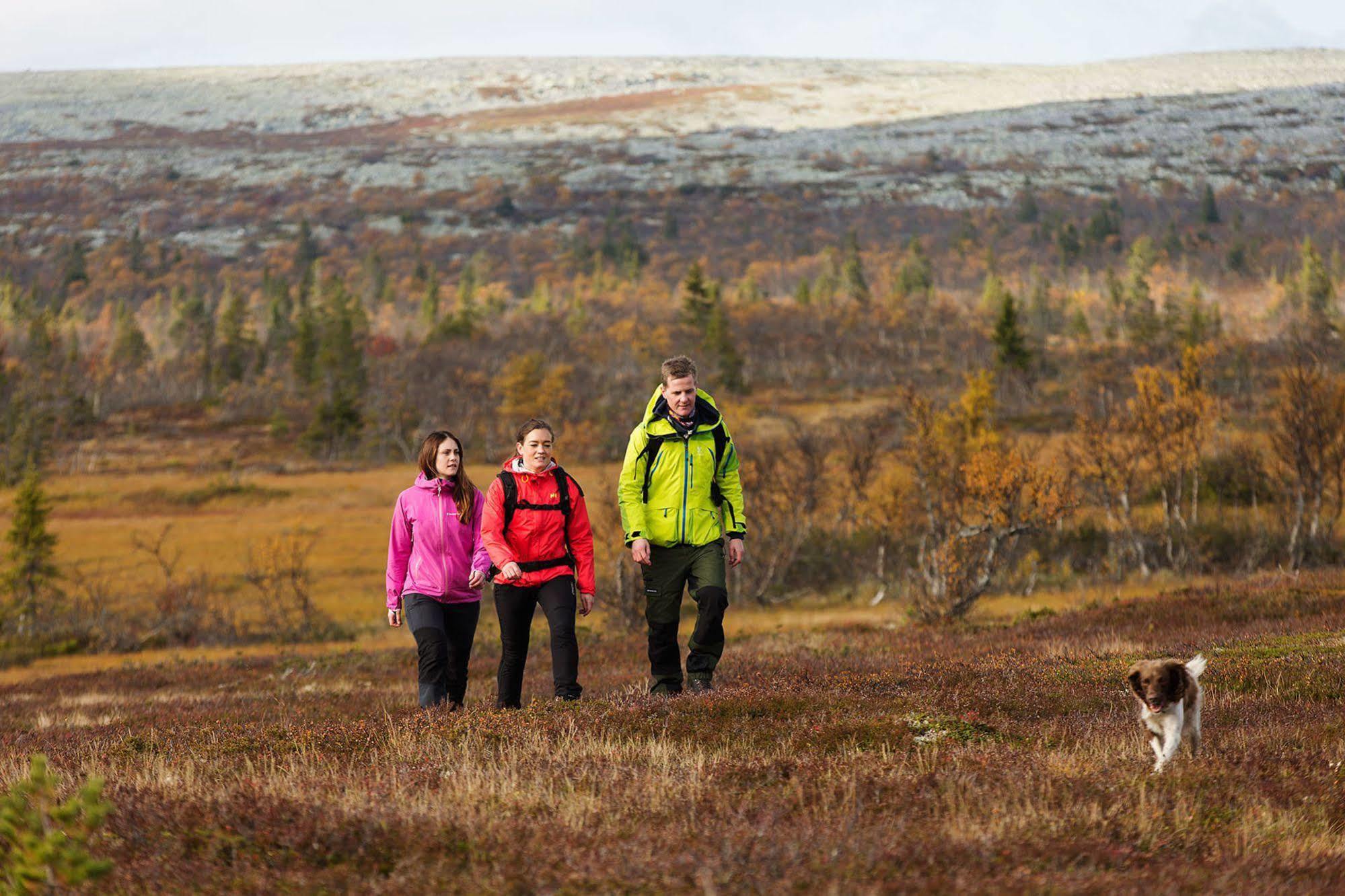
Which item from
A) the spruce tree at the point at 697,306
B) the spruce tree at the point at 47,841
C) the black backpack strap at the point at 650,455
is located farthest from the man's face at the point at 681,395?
the spruce tree at the point at 697,306

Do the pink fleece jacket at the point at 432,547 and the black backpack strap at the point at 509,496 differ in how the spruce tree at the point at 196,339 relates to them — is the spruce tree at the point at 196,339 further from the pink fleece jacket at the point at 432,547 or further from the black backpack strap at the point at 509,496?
the black backpack strap at the point at 509,496

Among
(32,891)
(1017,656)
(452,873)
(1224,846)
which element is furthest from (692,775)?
(1017,656)

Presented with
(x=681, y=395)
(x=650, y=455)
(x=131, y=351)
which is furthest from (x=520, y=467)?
(x=131, y=351)

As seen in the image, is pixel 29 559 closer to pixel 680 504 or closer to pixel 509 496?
pixel 509 496

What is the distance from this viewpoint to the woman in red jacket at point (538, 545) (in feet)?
27.9

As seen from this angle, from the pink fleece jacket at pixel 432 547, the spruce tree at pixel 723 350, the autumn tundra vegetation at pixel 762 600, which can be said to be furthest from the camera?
the spruce tree at pixel 723 350

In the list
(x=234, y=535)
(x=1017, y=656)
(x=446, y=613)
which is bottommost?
(x=234, y=535)

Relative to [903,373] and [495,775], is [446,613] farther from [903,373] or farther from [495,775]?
[903,373]

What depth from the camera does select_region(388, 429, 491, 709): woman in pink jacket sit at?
8.97 m

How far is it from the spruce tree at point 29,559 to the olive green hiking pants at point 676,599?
119ft

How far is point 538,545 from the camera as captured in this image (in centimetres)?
864

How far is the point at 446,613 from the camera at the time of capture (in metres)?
9.12

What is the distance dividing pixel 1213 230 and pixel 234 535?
585 feet

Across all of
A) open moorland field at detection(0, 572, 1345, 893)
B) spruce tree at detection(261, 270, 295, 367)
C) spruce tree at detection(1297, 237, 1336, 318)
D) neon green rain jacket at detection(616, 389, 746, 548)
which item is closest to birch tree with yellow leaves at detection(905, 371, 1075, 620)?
open moorland field at detection(0, 572, 1345, 893)
